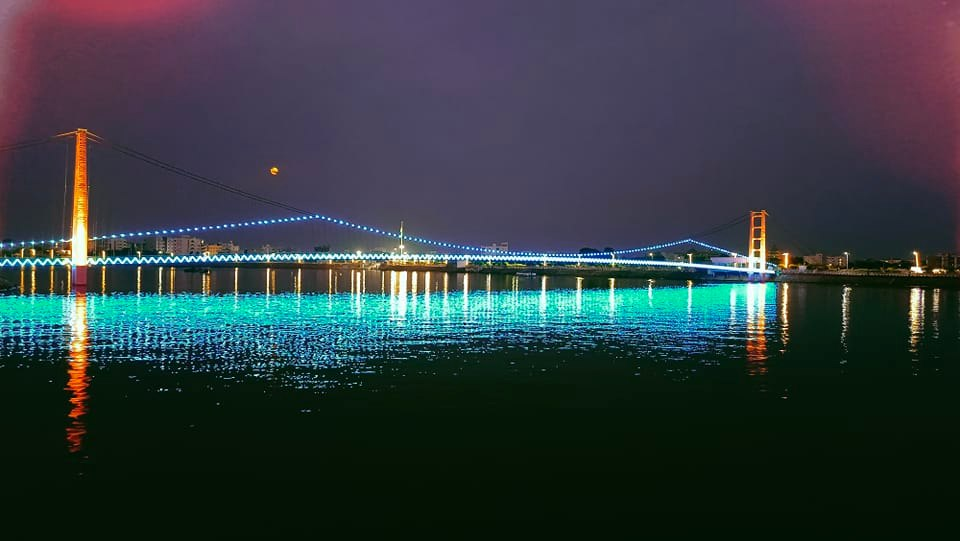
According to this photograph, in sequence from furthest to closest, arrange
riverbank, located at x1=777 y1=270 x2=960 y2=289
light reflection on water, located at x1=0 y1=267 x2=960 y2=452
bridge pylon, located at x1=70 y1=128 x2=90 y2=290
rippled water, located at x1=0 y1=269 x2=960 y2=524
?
riverbank, located at x1=777 y1=270 x2=960 y2=289 → bridge pylon, located at x1=70 y1=128 x2=90 y2=290 → light reflection on water, located at x1=0 y1=267 x2=960 y2=452 → rippled water, located at x1=0 y1=269 x2=960 y2=524

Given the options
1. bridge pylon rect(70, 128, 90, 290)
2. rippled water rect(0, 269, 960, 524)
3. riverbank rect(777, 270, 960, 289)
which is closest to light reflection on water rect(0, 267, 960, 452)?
rippled water rect(0, 269, 960, 524)

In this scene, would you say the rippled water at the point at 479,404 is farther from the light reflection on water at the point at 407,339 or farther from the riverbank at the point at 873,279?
the riverbank at the point at 873,279

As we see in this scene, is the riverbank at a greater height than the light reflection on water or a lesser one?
greater

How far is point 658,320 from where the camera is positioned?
27766mm

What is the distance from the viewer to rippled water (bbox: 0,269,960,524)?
302 inches

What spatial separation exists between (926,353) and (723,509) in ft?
50.0

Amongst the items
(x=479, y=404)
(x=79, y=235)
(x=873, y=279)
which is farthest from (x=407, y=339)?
(x=873, y=279)

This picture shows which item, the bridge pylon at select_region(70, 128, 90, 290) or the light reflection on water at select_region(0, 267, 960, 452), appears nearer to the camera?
the light reflection on water at select_region(0, 267, 960, 452)

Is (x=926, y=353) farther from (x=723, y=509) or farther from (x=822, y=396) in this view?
(x=723, y=509)

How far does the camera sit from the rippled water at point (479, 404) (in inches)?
302

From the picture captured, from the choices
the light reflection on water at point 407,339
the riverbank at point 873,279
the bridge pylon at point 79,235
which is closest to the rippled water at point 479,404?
the light reflection on water at point 407,339

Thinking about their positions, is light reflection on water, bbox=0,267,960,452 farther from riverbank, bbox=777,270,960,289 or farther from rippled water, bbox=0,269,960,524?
riverbank, bbox=777,270,960,289

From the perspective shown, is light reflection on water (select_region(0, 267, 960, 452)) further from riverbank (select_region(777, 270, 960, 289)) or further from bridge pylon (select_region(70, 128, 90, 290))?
riverbank (select_region(777, 270, 960, 289))

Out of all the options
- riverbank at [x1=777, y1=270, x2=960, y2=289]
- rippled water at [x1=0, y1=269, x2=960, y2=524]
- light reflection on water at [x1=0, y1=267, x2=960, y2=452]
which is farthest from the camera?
riverbank at [x1=777, y1=270, x2=960, y2=289]
